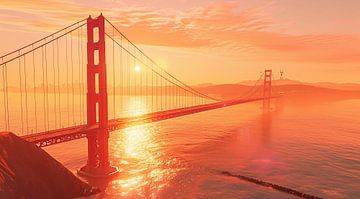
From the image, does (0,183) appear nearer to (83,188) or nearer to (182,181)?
(83,188)

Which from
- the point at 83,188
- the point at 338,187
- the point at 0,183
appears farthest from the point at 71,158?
the point at 338,187

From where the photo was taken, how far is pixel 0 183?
19.4m

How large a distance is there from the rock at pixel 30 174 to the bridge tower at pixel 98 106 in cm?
582

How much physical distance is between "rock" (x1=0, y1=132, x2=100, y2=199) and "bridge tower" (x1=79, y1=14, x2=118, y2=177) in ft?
19.1

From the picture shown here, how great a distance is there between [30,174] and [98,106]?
11.2m

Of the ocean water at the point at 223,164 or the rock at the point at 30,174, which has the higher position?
the rock at the point at 30,174

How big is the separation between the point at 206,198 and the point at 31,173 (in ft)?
54.1

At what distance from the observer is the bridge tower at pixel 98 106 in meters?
31.1

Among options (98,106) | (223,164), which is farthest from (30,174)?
(223,164)

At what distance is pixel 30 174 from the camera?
22.5m

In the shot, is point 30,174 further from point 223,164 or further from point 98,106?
point 223,164

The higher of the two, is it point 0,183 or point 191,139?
point 0,183

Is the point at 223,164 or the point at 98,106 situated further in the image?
the point at 223,164

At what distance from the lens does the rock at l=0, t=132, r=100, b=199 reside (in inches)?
809
